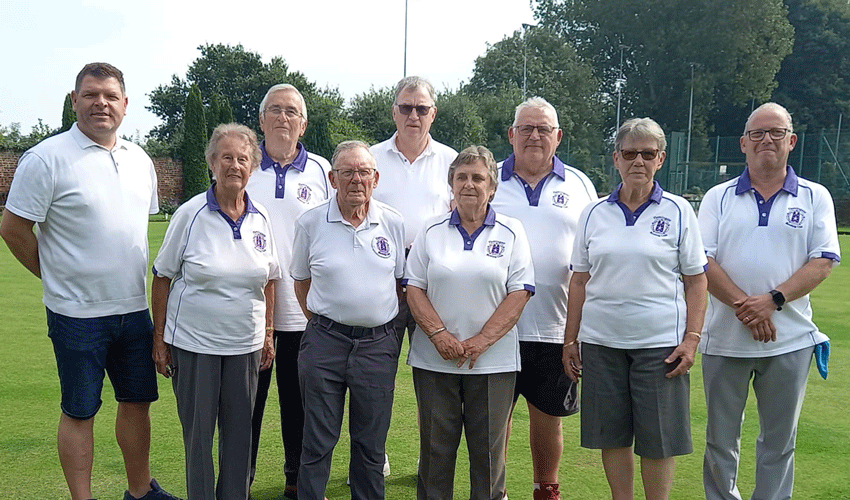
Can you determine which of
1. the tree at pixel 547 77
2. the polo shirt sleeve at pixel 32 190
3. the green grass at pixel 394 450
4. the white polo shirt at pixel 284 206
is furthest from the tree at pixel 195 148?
the polo shirt sleeve at pixel 32 190

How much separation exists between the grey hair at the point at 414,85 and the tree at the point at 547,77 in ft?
159

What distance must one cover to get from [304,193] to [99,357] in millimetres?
1319

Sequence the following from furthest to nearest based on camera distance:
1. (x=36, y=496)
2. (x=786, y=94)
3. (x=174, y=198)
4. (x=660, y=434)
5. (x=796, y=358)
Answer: (x=786, y=94)
(x=174, y=198)
(x=36, y=496)
(x=796, y=358)
(x=660, y=434)

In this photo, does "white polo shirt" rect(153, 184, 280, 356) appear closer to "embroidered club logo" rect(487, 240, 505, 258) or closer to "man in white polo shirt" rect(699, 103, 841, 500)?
"embroidered club logo" rect(487, 240, 505, 258)

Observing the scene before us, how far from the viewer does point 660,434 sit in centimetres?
344

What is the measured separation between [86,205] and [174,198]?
32.5 meters

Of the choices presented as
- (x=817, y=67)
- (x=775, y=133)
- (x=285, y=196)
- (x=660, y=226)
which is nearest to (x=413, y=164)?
(x=285, y=196)

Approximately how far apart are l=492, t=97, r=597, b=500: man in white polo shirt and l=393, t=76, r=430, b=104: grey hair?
1.96ft

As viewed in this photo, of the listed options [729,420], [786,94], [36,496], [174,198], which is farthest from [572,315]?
[786,94]

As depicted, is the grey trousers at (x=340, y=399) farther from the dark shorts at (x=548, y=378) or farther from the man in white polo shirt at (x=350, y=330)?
the dark shorts at (x=548, y=378)

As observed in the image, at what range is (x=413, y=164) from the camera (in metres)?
4.30

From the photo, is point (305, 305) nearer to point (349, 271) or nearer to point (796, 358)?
point (349, 271)

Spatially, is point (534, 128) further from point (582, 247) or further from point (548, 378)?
point (548, 378)

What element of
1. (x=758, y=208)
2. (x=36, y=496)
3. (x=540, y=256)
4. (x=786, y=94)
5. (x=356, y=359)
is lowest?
(x=36, y=496)
